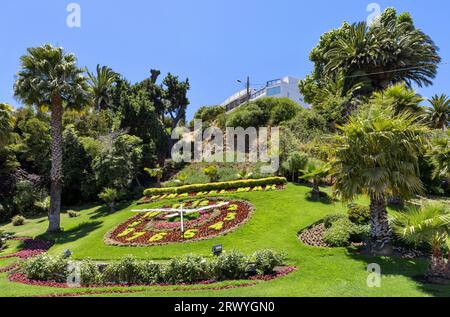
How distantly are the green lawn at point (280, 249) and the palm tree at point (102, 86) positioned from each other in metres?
28.2

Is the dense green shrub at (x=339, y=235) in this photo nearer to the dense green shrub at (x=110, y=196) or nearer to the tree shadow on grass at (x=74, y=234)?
the tree shadow on grass at (x=74, y=234)

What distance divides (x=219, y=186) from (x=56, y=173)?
1229cm

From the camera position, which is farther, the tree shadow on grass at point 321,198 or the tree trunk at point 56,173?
the tree trunk at point 56,173

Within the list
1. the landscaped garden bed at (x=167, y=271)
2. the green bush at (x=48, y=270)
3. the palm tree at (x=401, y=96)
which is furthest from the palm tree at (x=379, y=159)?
the green bush at (x=48, y=270)

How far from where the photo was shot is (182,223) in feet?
74.5

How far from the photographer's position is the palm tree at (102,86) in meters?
57.5

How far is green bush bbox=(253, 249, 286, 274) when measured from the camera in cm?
1482

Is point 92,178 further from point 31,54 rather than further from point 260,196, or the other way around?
point 260,196

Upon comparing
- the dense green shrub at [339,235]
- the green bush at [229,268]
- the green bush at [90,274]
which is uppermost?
the dense green shrub at [339,235]

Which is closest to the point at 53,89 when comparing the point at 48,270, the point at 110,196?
the point at 110,196

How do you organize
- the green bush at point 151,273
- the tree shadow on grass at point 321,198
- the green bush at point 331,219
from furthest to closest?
the tree shadow on grass at point 321,198
the green bush at point 331,219
the green bush at point 151,273

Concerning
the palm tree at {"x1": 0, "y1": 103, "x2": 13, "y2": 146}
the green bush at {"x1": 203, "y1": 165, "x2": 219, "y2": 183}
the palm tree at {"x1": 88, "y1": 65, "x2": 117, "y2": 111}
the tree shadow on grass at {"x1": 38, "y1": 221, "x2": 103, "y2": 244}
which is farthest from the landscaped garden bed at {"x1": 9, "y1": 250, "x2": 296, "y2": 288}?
the palm tree at {"x1": 88, "y1": 65, "x2": 117, "y2": 111}

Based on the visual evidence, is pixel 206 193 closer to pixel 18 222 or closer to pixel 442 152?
pixel 18 222

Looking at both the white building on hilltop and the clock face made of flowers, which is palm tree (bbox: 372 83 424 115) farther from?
the white building on hilltop
